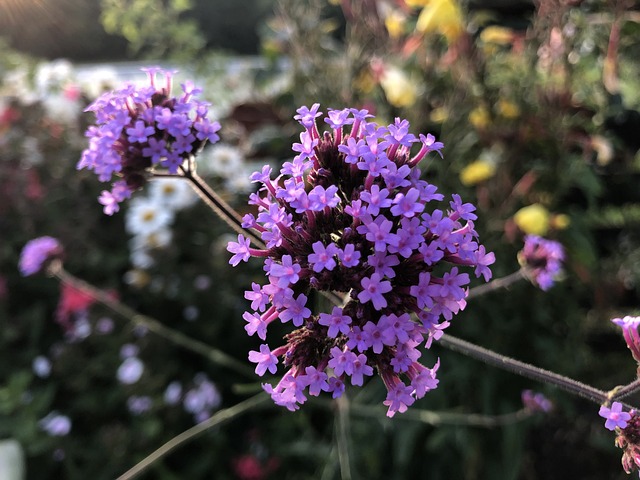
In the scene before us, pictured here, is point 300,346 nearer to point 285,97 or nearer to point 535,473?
point 285,97

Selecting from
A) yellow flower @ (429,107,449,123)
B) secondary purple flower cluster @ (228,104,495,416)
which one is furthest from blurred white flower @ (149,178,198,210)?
secondary purple flower cluster @ (228,104,495,416)

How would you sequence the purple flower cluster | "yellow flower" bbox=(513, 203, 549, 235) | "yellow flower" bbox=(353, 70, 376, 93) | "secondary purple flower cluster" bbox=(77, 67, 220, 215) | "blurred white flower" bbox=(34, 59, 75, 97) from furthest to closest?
"blurred white flower" bbox=(34, 59, 75, 97)
"yellow flower" bbox=(353, 70, 376, 93)
"yellow flower" bbox=(513, 203, 549, 235)
the purple flower cluster
"secondary purple flower cluster" bbox=(77, 67, 220, 215)

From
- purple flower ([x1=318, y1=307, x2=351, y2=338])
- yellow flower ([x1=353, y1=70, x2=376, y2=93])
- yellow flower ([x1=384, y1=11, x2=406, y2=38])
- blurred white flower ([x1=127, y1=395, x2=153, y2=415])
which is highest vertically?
purple flower ([x1=318, y1=307, x2=351, y2=338])

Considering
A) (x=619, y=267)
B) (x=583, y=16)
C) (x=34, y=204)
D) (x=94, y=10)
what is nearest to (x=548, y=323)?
(x=619, y=267)

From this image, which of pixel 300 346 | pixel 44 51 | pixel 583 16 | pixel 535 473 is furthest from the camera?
pixel 44 51

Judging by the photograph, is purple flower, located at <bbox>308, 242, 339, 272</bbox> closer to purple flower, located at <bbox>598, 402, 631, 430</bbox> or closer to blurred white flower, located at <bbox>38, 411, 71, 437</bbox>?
purple flower, located at <bbox>598, 402, 631, 430</bbox>

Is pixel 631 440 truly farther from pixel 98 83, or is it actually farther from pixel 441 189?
pixel 98 83

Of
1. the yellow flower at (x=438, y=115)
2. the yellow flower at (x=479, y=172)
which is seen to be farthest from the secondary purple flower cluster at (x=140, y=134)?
the yellow flower at (x=438, y=115)
